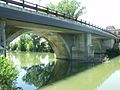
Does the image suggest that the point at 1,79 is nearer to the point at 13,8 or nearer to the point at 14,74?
the point at 14,74

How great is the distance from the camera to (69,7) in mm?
Result: 52875

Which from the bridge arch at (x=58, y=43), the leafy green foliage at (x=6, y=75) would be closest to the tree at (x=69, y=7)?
the bridge arch at (x=58, y=43)

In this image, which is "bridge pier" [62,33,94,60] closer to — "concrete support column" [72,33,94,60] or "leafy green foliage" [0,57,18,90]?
"concrete support column" [72,33,94,60]

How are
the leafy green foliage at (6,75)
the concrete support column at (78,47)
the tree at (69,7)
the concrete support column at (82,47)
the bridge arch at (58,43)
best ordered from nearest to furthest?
the leafy green foliage at (6,75) < the bridge arch at (58,43) < the concrete support column at (82,47) < the concrete support column at (78,47) < the tree at (69,7)

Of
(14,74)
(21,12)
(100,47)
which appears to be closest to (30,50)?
(100,47)

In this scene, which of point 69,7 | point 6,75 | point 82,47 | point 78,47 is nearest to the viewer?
point 6,75

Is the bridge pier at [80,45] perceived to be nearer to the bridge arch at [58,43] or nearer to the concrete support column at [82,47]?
the concrete support column at [82,47]

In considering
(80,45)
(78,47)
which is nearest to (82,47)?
(80,45)

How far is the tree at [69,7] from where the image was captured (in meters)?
52.5

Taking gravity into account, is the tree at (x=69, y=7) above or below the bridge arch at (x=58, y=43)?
above

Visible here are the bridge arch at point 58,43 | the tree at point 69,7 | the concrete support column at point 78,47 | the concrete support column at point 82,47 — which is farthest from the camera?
the tree at point 69,7

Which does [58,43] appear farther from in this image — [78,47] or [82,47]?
[82,47]

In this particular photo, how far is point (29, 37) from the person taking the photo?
52.5 m

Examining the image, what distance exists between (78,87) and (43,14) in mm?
6368
